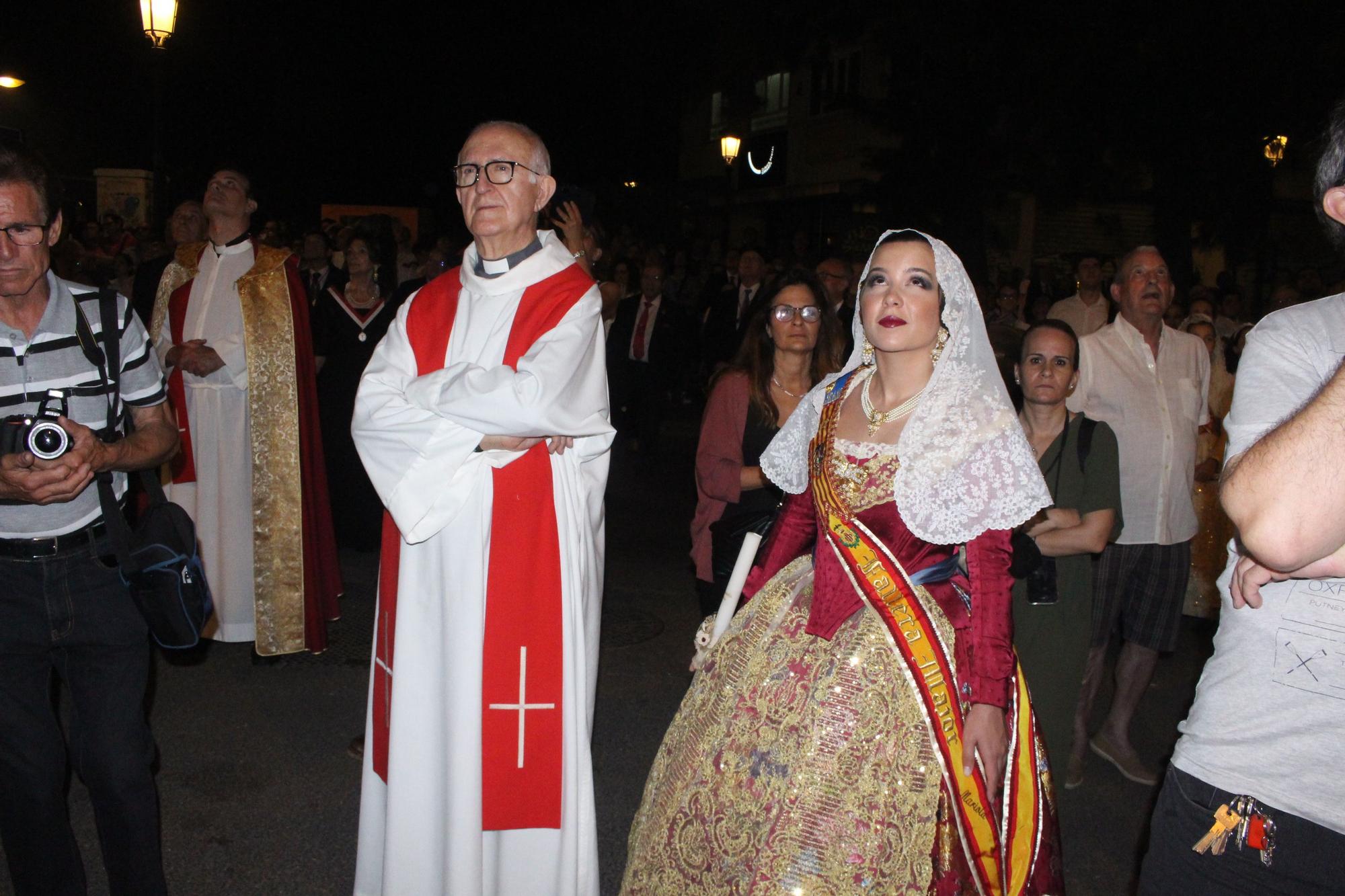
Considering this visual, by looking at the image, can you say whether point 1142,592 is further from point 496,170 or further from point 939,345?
point 496,170

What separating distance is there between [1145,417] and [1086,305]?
401cm

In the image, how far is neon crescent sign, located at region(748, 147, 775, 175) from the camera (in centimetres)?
2803

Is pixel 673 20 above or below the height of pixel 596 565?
above

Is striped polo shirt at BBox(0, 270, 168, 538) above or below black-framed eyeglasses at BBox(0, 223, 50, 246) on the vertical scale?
below

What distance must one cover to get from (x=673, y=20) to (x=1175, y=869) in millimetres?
23497

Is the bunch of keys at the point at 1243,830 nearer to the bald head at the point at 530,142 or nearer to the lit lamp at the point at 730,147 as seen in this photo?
the bald head at the point at 530,142

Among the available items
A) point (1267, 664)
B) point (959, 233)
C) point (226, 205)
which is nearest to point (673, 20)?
point (959, 233)

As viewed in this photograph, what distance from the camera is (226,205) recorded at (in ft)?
16.6

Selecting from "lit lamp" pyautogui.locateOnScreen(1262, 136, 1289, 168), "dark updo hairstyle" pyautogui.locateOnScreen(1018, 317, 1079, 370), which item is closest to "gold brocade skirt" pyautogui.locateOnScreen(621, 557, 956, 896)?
"dark updo hairstyle" pyautogui.locateOnScreen(1018, 317, 1079, 370)

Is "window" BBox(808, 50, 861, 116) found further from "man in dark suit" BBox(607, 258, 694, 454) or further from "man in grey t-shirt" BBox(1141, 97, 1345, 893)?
"man in grey t-shirt" BBox(1141, 97, 1345, 893)

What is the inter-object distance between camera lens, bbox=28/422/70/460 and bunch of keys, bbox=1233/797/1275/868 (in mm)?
2547

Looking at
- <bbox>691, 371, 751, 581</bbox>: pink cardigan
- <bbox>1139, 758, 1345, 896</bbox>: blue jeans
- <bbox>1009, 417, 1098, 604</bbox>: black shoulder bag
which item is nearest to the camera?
<bbox>1139, 758, 1345, 896</bbox>: blue jeans

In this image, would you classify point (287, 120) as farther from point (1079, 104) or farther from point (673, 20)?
point (1079, 104)

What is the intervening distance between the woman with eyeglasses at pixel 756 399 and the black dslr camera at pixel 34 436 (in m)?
2.14
